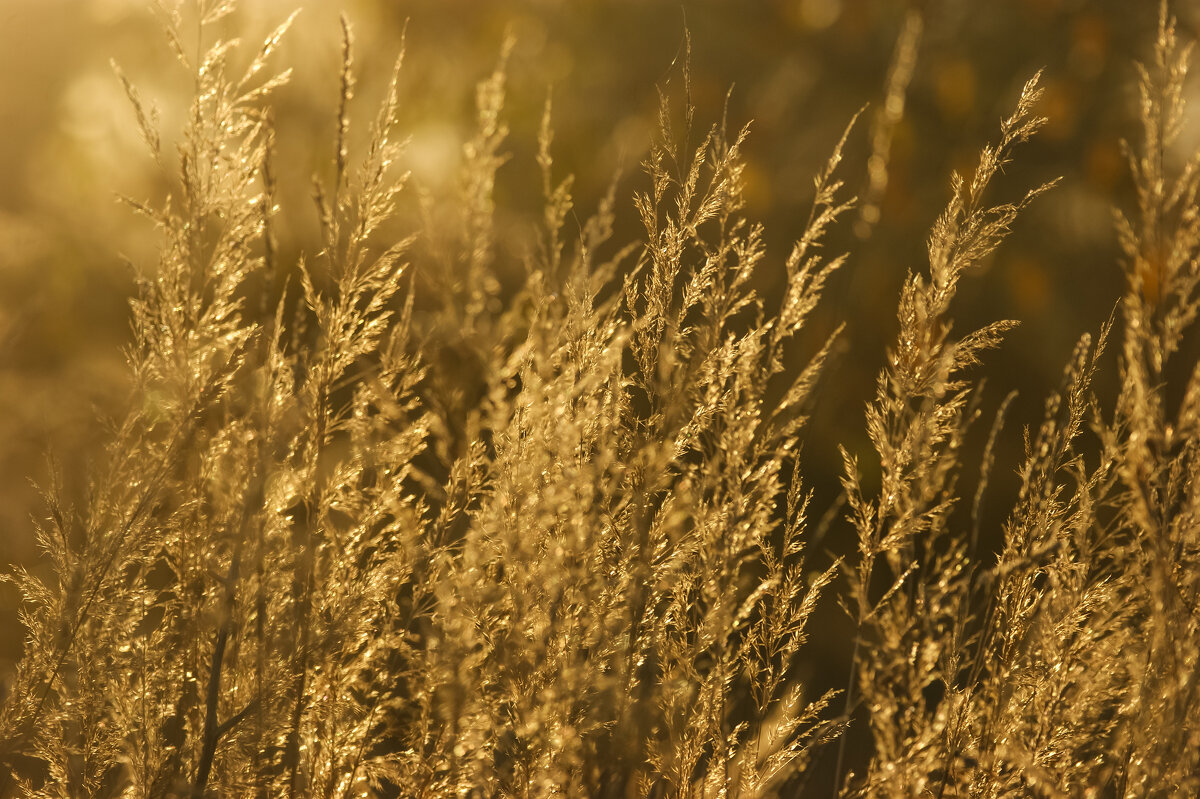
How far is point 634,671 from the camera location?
1.69 m

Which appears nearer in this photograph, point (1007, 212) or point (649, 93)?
point (1007, 212)

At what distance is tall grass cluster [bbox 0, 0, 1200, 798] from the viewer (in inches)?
63.4

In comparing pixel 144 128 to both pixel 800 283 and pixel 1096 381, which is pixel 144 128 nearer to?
pixel 800 283

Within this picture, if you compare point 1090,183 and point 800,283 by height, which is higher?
point 1090,183

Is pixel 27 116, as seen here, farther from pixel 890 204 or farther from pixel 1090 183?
pixel 1090 183

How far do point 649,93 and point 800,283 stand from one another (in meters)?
3.75

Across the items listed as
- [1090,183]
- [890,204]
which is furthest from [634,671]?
[1090,183]

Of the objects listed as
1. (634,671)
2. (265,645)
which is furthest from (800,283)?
(265,645)

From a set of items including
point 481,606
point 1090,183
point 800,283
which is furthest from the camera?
point 1090,183

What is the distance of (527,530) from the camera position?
1.62 meters

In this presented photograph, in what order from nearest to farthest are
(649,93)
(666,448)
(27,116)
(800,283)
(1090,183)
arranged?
1. (666,448)
2. (800,283)
3. (1090,183)
4. (649,93)
5. (27,116)

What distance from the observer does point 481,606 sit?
5.37ft

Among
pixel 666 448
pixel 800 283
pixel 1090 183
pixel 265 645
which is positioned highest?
pixel 1090 183

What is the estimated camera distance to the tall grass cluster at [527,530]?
161cm
